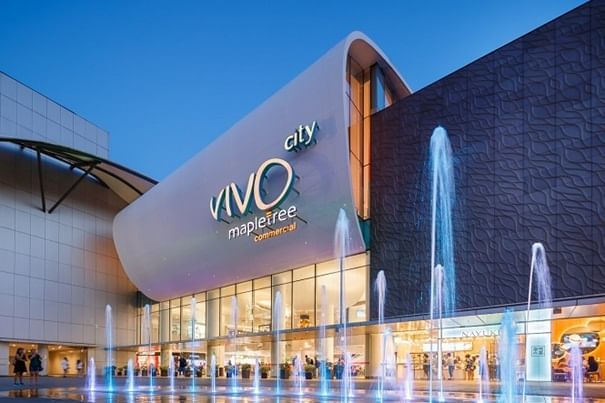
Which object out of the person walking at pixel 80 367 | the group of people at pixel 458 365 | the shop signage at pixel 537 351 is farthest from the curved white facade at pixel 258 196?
the person walking at pixel 80 367

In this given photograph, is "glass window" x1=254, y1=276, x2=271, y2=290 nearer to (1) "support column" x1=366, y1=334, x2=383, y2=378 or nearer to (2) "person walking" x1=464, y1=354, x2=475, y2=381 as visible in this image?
(1) "support column" x1=366, y1=334, x2=383, y2=378

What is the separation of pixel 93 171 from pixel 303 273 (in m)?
22.5

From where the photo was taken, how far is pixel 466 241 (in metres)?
24.0

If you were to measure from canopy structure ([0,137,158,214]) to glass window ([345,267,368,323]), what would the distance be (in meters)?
21.9

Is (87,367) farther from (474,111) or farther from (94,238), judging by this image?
(474,111)

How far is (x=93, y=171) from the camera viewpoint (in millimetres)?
46625

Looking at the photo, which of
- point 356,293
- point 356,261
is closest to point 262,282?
point 356,293

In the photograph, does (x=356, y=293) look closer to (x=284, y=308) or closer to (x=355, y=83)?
(x=284, y=308)

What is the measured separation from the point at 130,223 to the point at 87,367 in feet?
42.6

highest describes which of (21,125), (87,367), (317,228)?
(21,125)

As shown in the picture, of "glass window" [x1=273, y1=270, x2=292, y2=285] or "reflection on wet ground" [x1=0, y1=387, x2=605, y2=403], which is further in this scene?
"glass window" [x1=273, y1=270, x2=292, y2=285]

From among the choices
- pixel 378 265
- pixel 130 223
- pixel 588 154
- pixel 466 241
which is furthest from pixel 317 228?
pixel 130 223

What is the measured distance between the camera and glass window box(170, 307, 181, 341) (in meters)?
43.6

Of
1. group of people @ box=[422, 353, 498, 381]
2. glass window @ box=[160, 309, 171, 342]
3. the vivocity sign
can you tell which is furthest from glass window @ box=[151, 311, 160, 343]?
group of people @ box=[422, 353, 498, 381]
